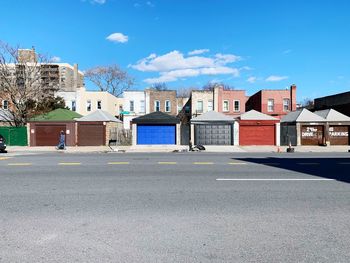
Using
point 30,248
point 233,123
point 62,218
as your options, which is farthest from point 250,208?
point 233,123

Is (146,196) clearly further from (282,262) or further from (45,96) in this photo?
(45,96)

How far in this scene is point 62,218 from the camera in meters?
5.02

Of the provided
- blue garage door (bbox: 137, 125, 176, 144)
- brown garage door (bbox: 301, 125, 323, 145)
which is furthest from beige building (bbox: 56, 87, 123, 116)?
brown garage door (bbox: 301, 125, 323, 145)

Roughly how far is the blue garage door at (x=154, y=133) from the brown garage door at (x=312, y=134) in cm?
1318

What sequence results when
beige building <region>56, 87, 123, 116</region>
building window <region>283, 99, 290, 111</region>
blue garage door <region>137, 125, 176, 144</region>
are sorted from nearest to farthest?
blue garage door <region>137, 125, 176, 144</region> → building window <region>283, 99, 290, 111</region> → beige building <region>56, 87, 123, 116</region>

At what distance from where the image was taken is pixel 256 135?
2958 cm

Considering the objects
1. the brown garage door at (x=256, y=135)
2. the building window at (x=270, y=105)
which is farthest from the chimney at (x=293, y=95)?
the brown garage door at (x=256, y=135)

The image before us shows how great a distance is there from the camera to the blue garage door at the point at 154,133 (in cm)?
2922

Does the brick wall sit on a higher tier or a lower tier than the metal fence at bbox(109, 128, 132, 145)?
higher

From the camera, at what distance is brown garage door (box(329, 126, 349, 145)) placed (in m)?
28.6

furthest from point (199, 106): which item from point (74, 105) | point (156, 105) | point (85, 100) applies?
point (74, 105)

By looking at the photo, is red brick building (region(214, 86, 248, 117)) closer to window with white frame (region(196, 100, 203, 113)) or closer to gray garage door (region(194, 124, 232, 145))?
window with white frame (region(196, 100, 203, 113))

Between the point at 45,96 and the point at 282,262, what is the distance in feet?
121

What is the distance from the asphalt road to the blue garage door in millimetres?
20656
